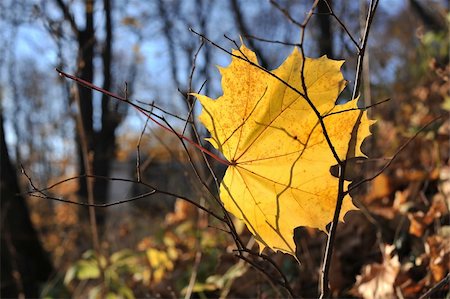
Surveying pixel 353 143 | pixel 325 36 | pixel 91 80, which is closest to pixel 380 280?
pixel 353 143

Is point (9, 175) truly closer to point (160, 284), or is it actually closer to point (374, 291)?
point (160, 284)

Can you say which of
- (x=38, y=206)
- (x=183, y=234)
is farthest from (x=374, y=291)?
(x=38, y=206)

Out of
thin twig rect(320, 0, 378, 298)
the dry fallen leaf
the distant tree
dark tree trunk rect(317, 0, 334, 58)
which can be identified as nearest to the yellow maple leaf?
thin twig rect(320, 0, 378, 298)

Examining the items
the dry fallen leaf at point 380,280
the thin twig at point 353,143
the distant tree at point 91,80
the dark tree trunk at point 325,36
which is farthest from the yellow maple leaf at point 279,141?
the dark tree trunk at point 325,36

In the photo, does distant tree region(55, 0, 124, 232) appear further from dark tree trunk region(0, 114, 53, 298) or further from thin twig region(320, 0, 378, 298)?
thin twig region(320, 0, 378, 298)

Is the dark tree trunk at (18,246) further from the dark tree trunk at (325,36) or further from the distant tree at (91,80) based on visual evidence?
the dark tree trunk at (325,36)
